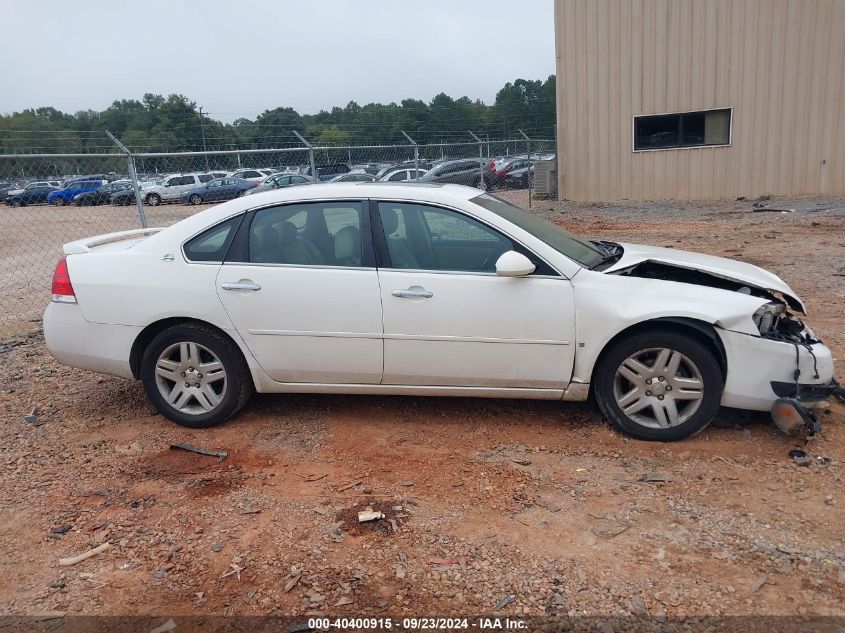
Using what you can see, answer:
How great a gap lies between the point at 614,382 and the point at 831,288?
4748 mm

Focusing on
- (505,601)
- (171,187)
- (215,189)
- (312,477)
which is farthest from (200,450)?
(171,187)

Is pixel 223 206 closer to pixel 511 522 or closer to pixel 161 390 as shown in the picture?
pixel 161 390

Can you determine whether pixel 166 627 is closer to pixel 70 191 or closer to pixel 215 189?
pixel 70 191

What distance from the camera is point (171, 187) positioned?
79.4 feet

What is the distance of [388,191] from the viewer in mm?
4516

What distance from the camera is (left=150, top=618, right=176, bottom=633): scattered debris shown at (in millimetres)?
2684

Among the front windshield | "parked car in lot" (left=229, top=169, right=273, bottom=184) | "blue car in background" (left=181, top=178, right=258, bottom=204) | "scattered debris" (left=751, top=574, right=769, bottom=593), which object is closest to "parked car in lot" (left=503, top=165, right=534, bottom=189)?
"parked car in lot" (left=229, top=169, right=273, bottom=184)

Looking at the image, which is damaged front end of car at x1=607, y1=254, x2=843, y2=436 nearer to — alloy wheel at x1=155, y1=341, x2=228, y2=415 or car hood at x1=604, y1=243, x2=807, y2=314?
car hood at x1=604, y1=243, x2=807, y2=314

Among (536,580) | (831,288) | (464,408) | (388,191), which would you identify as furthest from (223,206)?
(831,288)

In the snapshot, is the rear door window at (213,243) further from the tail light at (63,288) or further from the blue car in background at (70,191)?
the blue car in background at (70,191)

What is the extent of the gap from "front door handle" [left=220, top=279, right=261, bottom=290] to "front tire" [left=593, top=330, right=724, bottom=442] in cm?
215

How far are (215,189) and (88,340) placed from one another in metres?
17.8

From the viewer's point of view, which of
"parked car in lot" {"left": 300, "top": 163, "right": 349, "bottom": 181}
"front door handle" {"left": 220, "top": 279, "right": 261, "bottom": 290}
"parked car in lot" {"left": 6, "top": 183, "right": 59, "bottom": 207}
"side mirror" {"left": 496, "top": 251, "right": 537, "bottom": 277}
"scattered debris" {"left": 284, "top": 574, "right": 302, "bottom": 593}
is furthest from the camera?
"parked car in lot" {"left": 300, "top": 163, "right": 349, "bottom": 181}

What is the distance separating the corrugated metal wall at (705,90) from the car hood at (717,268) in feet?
49.1
